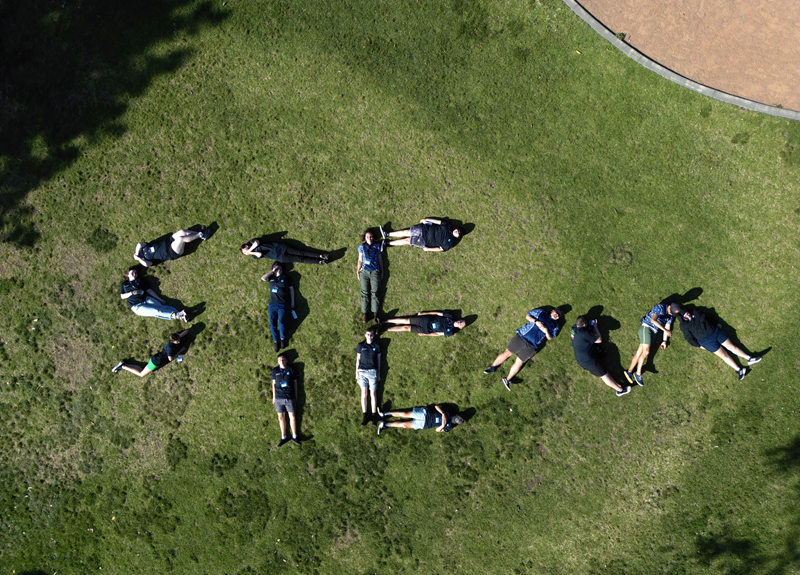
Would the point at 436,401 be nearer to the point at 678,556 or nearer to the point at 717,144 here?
the point at 678,556

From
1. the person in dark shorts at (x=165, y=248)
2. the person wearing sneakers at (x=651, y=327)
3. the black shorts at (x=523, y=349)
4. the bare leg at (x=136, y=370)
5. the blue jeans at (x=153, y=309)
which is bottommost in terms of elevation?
the bare leg at (x=136, y=370)

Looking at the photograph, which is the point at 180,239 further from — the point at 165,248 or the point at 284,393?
the point at 284,393

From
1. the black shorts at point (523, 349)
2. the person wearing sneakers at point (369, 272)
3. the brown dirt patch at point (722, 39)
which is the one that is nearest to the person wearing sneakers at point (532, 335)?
the black shorts at point (523, 349)

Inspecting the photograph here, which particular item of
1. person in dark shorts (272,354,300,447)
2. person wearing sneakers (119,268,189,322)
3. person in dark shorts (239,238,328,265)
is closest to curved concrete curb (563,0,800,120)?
person in dark shorts (239,238,328,265)

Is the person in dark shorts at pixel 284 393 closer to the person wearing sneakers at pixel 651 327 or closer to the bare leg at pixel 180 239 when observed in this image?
the bare leg at pixel 180 239

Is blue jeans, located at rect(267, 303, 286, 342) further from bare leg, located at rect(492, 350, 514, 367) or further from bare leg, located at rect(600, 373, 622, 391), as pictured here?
bare leg, located at rect(600, 373, 622, 391)

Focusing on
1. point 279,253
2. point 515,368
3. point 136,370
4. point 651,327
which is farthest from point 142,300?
point 651,327
